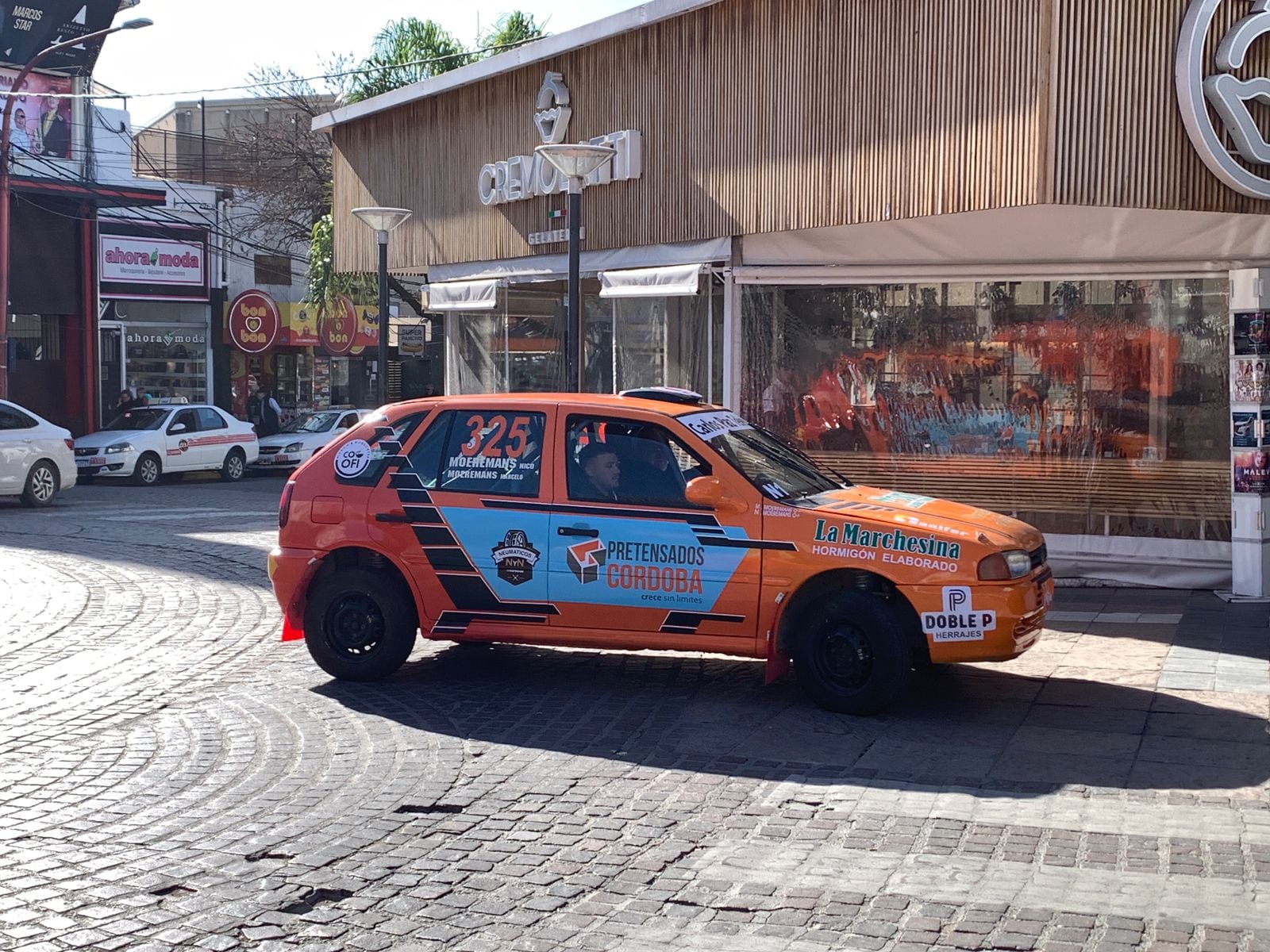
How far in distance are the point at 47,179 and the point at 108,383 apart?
4926mm

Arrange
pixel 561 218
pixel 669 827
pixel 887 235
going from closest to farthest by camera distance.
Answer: pixel 669 827
pixel 887 235
pixel 561 218

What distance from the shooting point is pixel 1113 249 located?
12.4m

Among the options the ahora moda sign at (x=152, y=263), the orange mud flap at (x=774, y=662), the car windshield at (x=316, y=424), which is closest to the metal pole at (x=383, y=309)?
the orange mud flap at (x=774, y=662)

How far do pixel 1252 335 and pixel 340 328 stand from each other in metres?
29.8

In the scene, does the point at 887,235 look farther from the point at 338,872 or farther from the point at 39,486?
the point at 39,486

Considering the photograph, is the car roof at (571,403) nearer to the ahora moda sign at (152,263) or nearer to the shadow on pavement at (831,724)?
the shadow on pavement at (831,724)

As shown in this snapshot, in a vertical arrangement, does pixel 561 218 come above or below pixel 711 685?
above

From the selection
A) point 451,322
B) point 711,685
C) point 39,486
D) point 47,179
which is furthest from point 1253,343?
point 47,179

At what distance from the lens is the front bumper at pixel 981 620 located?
25.2ft

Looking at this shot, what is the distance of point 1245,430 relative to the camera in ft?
37.7

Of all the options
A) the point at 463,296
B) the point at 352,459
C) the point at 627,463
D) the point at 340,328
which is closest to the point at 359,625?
the point at 352,459

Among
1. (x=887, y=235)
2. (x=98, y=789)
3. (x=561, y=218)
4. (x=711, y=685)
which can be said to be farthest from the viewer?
(x=561, y=218)

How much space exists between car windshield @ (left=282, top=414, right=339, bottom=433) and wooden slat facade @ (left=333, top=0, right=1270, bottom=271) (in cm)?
1343

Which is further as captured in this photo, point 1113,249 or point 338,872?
point 1113,249
